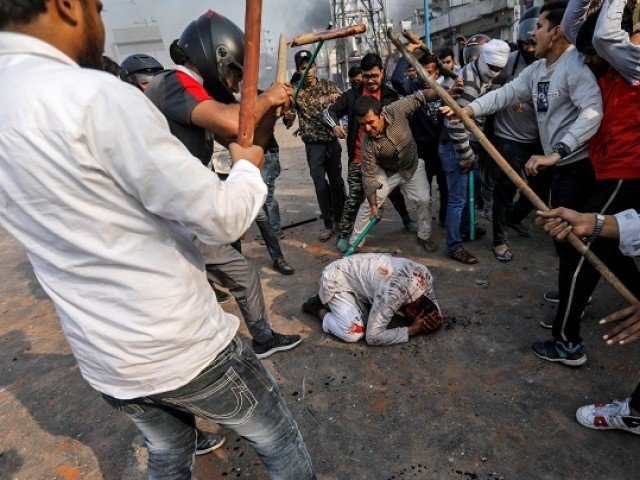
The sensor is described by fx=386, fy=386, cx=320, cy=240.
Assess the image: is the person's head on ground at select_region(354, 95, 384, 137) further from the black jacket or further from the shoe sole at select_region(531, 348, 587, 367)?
the shoe sole at select_region(531, 348, 587, 367)

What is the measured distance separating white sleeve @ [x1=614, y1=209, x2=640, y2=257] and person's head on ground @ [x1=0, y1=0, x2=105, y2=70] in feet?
6.61

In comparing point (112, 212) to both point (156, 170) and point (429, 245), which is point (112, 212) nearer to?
point (156, 170)

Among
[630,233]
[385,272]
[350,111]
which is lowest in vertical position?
[385,272]

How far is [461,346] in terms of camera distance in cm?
264

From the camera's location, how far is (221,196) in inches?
36.4

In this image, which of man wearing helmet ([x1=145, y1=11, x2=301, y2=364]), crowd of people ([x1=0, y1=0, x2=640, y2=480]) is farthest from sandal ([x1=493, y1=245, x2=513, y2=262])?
man wearing helmet ([x1=145, y1=11, x2=301, y2=364])

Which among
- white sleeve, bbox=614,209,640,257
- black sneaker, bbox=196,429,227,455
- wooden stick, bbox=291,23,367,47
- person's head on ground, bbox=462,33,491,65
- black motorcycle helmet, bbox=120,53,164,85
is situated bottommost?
black sneaker, bbox=196,429,227,455

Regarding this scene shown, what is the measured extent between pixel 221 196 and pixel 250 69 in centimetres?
53

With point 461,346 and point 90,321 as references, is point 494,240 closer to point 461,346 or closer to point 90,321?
point 461,346

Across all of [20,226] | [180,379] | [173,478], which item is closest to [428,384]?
[173,478]

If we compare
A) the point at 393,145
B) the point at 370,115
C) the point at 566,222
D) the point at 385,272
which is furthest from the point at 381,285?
the point at 370,115

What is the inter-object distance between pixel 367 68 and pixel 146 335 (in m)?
3.64

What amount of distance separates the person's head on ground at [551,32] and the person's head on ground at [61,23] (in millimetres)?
2942

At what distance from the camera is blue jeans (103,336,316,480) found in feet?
3.82
